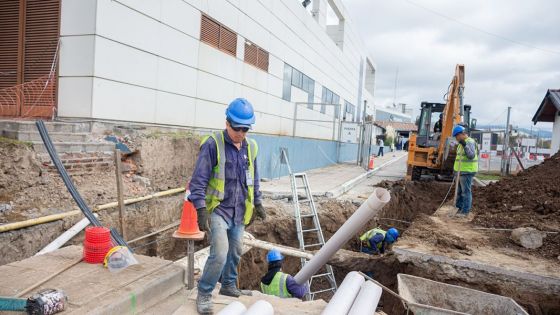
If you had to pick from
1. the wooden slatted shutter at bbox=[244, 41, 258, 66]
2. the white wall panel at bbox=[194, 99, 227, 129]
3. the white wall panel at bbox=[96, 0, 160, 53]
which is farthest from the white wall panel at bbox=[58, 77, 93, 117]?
the wooden slatted shutter at bbox=[244, 41, 258, 66]

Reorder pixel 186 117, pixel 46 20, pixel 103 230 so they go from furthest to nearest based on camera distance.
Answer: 1. pixel 186 117
2. pixel 46 20
3. pixel 103 230

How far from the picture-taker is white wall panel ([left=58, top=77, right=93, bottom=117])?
23.7 ft

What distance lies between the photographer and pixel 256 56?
13.7m

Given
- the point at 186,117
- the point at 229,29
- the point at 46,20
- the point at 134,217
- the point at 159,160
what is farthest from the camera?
the point at 229,29

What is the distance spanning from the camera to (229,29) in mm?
11680

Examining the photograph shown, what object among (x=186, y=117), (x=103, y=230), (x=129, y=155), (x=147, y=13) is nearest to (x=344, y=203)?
(x=186, y=117)

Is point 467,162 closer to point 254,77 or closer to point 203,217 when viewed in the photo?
point 203,217

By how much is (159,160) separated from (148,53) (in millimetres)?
2354

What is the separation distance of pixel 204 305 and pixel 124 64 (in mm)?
5883

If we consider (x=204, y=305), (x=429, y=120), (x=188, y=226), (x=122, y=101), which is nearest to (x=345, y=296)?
(x=204, y=305)

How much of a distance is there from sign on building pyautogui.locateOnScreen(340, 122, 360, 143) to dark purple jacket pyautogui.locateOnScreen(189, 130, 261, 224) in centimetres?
1768

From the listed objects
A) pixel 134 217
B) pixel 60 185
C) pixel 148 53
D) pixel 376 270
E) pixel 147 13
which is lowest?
pixel 376 270

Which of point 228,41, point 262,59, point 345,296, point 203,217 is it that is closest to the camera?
point 203,217

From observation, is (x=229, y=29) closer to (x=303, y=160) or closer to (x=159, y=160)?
(x=159, y=160)
